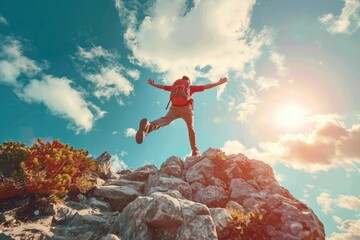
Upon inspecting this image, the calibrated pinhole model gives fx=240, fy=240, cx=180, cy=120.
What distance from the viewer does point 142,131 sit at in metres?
9.84

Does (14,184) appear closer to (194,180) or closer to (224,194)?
(194,180)

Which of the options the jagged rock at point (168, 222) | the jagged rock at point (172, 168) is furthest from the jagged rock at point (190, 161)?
the jagged rock at point (168, 222)

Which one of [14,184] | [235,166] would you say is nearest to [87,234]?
[14,184]

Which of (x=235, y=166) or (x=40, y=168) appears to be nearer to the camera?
(x=40, y=168)

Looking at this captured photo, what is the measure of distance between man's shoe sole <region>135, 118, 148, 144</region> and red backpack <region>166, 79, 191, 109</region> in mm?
3392

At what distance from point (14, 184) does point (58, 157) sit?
5.28ft

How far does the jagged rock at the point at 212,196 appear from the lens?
10641 mm

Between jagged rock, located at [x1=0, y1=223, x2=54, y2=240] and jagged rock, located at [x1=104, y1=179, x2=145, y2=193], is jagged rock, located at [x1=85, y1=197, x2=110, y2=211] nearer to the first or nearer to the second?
jagged rock, located at [x1=104, y1=179, x2=145, y2=193]

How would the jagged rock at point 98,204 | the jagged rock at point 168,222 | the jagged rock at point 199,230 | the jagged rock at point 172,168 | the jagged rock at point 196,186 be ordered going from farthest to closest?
1. the jagged rock at point 172,168
2. the jagged rock at point 196,186
3. the jagged rock at point 98,204
4. the jagged rock at point 168,222
5. the jagged rock at point 199,230

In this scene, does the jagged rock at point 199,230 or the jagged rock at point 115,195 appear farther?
the jagged rock at point 115,195

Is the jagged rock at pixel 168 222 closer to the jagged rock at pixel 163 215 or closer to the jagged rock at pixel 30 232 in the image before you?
the jagged rock at pixel 163 215

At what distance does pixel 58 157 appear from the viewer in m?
9.21

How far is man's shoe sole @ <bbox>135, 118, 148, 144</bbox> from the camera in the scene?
9711 mm

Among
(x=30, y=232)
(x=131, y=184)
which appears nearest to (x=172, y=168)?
(x=131, y=184)
